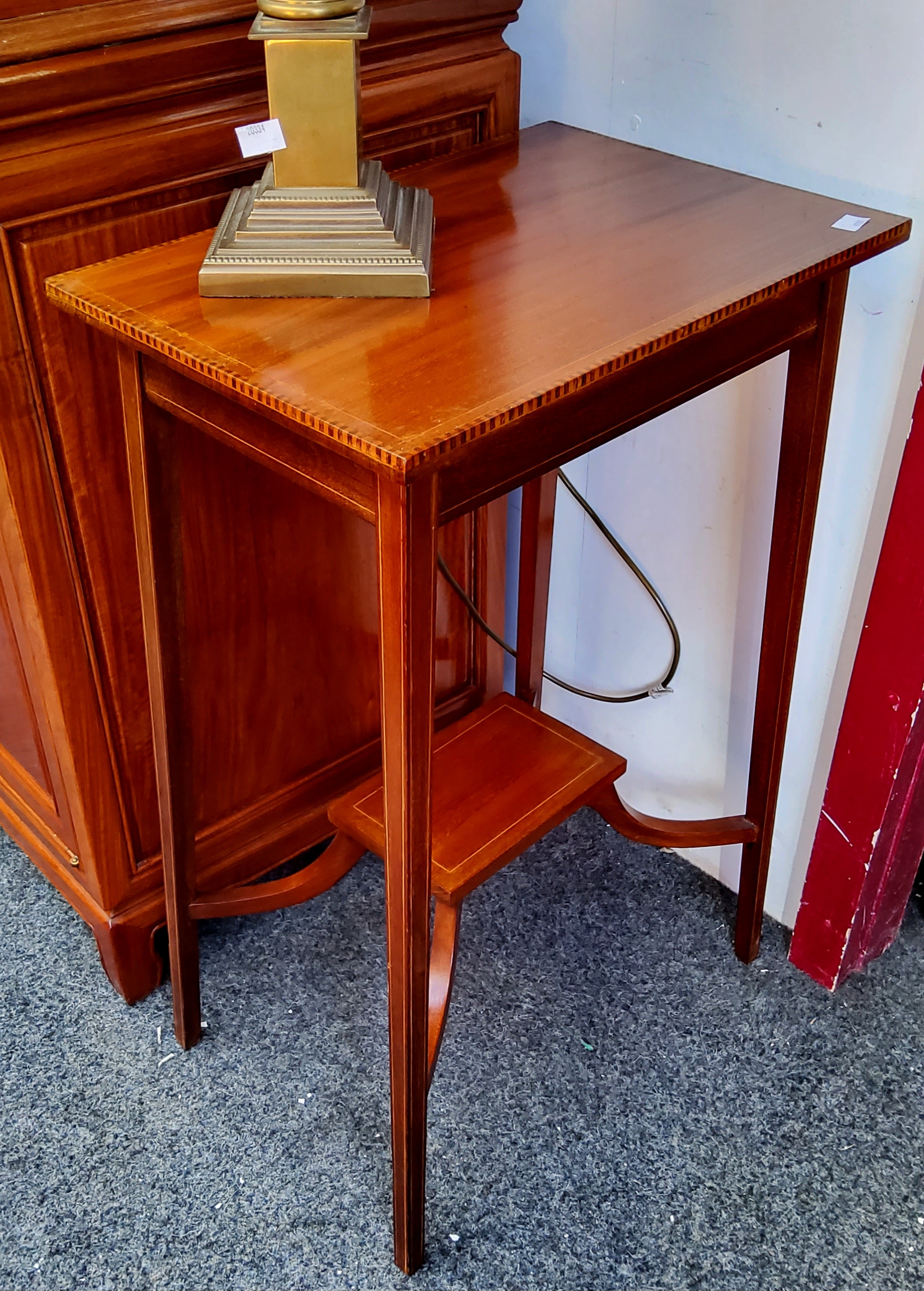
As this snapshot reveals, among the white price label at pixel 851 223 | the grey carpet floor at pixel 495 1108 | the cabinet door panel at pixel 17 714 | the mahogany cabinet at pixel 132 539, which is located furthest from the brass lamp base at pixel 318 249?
the grey carpet floor at pixel 495 1108

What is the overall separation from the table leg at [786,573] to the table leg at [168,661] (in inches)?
21.9

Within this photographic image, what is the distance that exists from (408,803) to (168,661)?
0.33 m

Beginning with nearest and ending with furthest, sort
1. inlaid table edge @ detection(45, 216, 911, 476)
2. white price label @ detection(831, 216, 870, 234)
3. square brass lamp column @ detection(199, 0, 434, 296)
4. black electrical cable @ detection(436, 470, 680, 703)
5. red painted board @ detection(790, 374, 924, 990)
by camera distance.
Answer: inlaid table edge @ detection(45, 216, 911, 476), square brass lamp column @ detection(199, 0, 434, 296), white price label @ detection(831, 216, 870, 234), red painted board @ detection(790, 374, 924, 990), black electrical cable @ detection(436, 470, 680, 703)

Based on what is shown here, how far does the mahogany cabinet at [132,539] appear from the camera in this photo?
0.95 meters

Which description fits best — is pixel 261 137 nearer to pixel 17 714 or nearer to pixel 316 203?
pixel 316 203

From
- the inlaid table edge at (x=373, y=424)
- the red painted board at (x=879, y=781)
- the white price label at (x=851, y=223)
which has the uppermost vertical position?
the white price label at (x=851, y=223)

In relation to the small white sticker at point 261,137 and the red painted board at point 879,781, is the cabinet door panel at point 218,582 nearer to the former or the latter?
the small white sticker at point 261,137

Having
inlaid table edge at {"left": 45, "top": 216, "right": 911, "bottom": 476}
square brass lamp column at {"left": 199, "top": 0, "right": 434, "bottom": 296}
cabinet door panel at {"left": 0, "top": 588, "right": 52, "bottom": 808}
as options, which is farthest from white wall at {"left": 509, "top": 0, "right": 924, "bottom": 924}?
cabinet door panel at {"left": 0, "top": 588, "right": 52, "bottom": 808}

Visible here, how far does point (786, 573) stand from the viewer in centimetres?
119

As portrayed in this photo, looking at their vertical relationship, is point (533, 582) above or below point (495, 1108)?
above

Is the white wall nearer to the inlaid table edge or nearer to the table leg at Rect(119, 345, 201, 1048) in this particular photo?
the inlaid table edge

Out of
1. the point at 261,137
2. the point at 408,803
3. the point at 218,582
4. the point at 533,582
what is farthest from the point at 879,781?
the point at 261,137

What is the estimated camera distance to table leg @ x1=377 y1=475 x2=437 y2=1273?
763 millimetres

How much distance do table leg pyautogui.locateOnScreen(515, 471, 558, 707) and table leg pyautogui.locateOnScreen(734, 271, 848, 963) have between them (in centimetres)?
29
